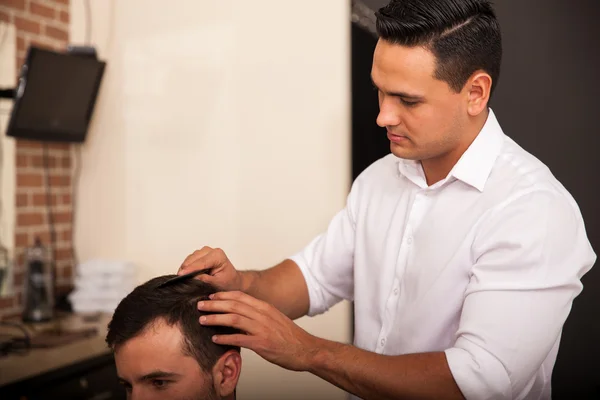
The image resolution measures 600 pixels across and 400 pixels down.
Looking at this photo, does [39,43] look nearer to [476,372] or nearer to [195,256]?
[195,256]

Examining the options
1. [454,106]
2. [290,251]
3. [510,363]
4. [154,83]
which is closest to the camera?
[510,363]

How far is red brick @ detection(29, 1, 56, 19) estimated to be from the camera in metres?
3.16

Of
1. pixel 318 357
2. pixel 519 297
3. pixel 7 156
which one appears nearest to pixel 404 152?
pixel 519 297

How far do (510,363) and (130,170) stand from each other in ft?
7.45

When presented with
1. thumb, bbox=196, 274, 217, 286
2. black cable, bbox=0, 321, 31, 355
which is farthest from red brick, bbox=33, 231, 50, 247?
thumb, bbox=196, 274, 217, 286

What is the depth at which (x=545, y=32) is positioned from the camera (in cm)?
256

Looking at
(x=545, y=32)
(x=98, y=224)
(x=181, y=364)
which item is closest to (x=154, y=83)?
(x=98, y=224)

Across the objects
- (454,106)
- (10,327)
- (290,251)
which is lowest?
(10,327)

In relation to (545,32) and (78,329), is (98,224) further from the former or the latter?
(545,32)

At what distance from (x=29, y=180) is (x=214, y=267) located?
5.81 feet

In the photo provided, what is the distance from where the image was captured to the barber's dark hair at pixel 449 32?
1.62 meters

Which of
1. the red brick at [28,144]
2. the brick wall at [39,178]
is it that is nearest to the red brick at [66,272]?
the brick wall at [39,178]

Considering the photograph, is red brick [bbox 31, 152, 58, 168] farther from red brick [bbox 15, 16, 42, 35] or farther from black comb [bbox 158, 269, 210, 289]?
black comb [bbox 158, 269, 210, 289]

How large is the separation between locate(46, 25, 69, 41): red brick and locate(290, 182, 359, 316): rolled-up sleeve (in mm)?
1966
